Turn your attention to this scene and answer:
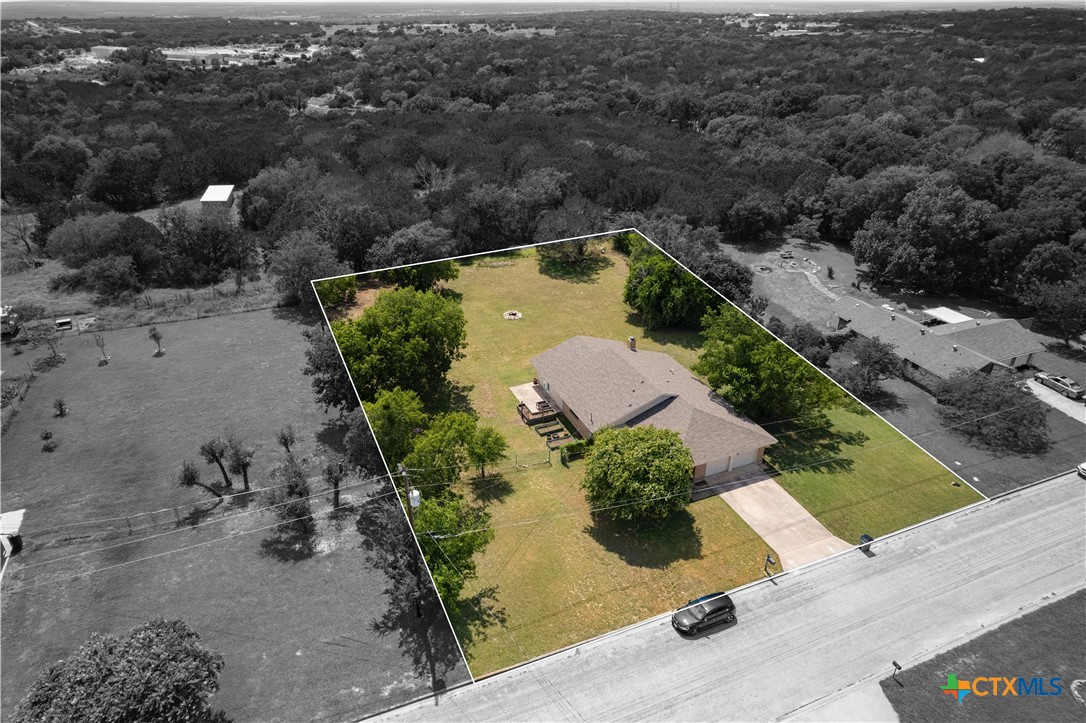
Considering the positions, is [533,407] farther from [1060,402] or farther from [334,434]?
[1060,402]

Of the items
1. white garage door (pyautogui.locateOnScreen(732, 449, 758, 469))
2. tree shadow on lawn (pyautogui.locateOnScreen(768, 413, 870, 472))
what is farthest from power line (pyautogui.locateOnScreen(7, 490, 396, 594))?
tree shadow on lawn (pyautogui.locateOnScreen(768, 413, 870, 472))

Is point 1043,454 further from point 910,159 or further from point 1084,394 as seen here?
point 910,159

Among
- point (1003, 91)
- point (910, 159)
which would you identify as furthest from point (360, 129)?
point (1003, 91)

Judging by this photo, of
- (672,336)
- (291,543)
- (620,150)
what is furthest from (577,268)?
(620,150)

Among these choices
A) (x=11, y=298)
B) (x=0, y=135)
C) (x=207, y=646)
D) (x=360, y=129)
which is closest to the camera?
(x=207, y=646)

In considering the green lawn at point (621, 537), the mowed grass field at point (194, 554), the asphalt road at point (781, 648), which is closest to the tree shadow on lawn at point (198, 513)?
the mowed grass field at point (194, 554)

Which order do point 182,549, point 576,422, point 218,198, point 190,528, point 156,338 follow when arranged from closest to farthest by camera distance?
point 576,422 → point 182,549 → point 190,528 → point 156,338 → point 218,198
